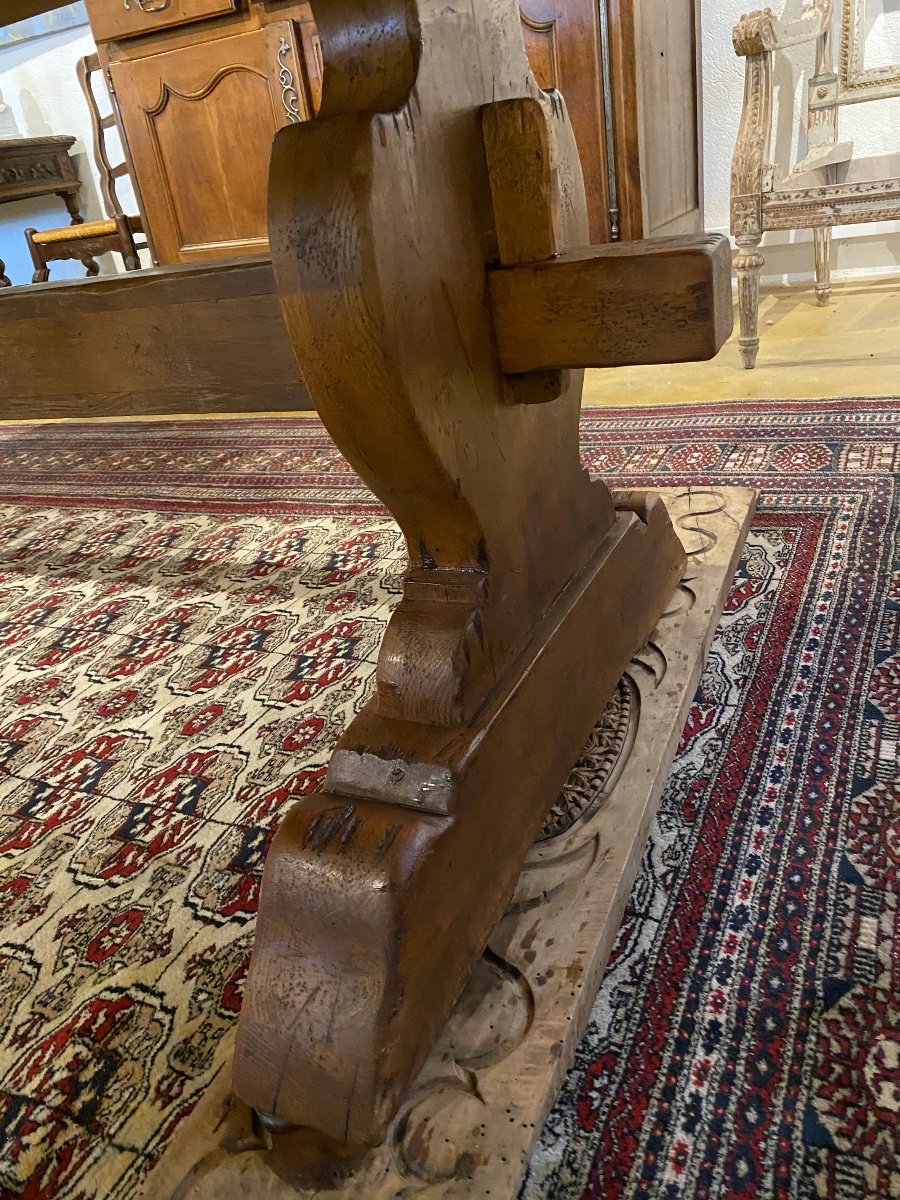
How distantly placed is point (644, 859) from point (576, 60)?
2.20m

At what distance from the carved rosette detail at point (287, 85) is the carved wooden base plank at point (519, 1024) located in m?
2.38

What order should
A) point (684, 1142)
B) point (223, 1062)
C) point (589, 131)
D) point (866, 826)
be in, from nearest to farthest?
point (684, 1142) < point (223, 1062) < point (866, 826) < point (589, 131)

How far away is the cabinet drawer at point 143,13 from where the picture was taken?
101 inches

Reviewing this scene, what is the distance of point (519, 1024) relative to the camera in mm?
594

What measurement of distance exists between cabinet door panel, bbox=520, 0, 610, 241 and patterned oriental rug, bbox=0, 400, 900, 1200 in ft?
3.51

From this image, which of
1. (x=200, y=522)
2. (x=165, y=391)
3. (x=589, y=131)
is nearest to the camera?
(x=165, y=391)

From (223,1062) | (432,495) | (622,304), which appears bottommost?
(223,1062)

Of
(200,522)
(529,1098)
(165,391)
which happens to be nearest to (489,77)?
(165,391)

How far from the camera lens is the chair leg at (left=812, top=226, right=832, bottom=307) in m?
2.60

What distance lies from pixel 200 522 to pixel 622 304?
1.29 metres

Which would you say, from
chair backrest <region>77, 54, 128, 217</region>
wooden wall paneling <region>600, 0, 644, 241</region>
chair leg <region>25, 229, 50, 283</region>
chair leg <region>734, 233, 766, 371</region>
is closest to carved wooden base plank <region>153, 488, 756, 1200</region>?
chair leg <region>734, 233, 766, 371</region>

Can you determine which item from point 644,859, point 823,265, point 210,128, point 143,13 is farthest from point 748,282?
point 143,13

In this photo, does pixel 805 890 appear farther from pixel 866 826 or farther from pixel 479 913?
pixel 479 913

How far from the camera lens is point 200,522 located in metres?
1.77
